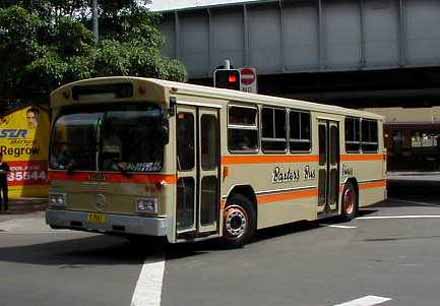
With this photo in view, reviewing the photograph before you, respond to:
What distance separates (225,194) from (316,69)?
1314 centimetres

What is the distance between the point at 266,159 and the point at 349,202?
15.1 feet

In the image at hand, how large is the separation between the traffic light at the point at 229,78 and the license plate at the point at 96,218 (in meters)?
6.79

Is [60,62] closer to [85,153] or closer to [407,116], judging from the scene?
[85,153]

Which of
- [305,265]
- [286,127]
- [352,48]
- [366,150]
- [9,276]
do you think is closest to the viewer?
[9,276]

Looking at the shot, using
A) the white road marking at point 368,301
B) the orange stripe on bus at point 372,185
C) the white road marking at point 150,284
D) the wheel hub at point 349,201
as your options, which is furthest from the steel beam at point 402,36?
the white road marking at point 368,301

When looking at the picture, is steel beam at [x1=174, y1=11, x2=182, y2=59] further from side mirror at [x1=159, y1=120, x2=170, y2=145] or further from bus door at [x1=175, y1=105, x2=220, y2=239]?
side mirror at [x1=159, y1=120, x2=170, y2=145]

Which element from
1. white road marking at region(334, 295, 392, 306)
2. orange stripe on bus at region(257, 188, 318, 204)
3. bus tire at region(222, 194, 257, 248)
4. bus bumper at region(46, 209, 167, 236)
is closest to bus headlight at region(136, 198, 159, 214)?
bus bumper at region(46, 209, 167, 236)

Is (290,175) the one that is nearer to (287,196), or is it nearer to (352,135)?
(287,196)

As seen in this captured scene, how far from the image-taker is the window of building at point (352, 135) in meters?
17.5

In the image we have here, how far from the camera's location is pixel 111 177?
11641mm

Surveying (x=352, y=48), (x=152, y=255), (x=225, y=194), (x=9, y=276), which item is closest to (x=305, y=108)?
(x=225, y=194)

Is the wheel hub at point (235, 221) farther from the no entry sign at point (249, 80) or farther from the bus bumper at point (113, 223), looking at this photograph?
the no entry sign at point (249, 80)

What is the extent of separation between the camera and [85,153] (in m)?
12.0

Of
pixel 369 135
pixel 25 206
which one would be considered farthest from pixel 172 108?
pixel 25 206
